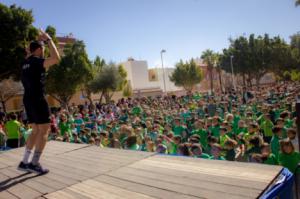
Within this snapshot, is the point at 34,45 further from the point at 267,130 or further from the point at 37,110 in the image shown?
the point at 267,130

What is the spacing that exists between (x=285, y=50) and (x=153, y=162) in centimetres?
4737

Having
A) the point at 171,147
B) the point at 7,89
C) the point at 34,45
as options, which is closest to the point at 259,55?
the point at 7,89

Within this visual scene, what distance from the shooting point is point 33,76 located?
411 centimetres

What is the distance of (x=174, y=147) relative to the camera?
7461mm

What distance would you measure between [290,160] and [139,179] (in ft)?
9.64

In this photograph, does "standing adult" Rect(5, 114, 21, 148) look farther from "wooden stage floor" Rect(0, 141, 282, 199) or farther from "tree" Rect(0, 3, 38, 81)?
"tree" Rect(0, 3, 38, 81)

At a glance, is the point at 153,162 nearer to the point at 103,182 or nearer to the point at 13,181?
the point at 103,182

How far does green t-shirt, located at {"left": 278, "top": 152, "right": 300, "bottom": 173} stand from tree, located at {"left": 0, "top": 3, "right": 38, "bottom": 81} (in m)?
20.9

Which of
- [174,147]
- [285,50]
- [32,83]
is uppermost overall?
[285,50]

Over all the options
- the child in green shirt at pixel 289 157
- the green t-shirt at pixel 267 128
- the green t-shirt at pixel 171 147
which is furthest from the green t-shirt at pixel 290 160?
the green t-shirt at pixel 267 128

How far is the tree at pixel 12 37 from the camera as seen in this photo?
856 inches

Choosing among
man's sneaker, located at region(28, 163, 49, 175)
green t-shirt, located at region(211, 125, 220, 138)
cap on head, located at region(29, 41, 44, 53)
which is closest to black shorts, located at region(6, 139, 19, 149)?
man's sneaker, located at region(28, 163, 49, 175)

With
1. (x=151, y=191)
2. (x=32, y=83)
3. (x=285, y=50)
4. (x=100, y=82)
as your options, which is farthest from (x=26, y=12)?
(x=285, y=50)

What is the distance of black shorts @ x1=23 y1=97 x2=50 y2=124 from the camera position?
4.09 metres
